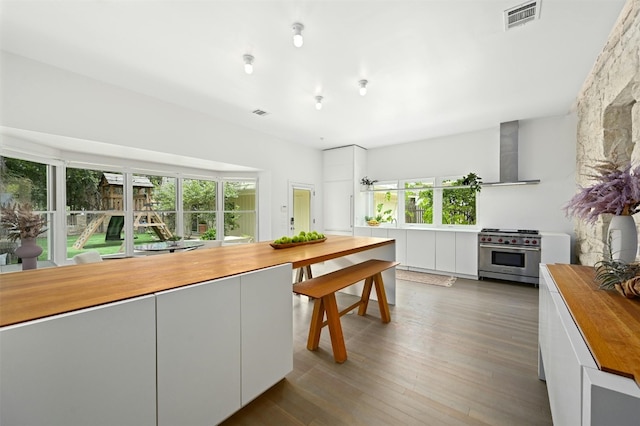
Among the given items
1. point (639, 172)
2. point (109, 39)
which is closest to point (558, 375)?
point (639, 172)

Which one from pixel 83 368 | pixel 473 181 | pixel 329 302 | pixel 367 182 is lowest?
pixel 329 302

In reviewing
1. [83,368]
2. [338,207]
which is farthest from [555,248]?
[83,368]

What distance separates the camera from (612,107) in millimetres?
2697

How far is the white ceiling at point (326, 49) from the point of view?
2.10 meters

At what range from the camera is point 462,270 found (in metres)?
4.94

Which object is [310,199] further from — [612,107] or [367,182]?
[612,107]

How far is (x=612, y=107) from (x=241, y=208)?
573cm

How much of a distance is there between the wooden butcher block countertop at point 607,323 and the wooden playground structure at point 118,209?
5313 mm

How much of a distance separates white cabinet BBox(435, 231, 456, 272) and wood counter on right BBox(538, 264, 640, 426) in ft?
12.7

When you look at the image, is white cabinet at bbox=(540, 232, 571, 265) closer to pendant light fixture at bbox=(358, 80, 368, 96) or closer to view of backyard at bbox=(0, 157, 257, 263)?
pendant light fixture at bbox=(358, 80, 368, 96)

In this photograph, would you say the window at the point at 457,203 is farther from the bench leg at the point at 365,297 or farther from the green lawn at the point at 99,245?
the green lawn at the point at 99,245

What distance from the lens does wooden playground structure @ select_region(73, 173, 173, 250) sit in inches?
159

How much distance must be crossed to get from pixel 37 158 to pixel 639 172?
5506 mm

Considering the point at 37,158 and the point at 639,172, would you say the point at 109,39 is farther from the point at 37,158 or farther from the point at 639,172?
the point at 639,172
